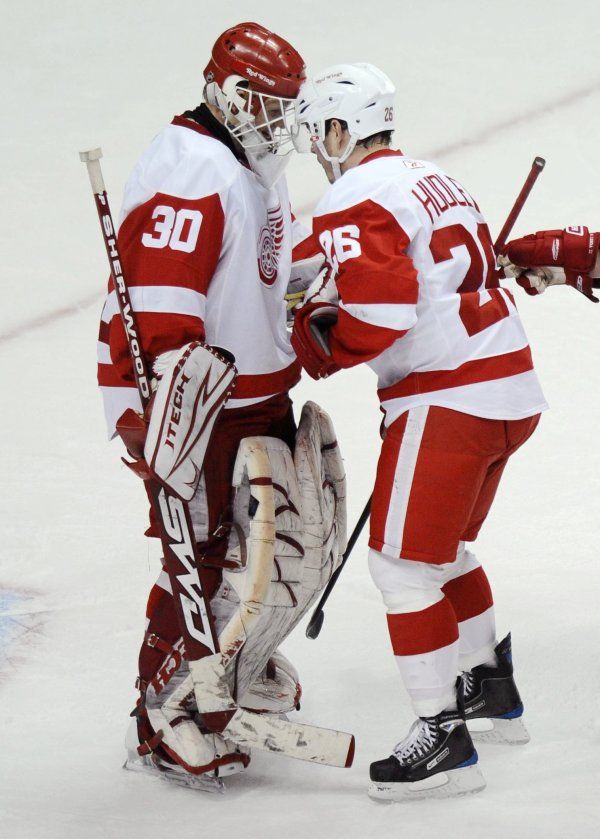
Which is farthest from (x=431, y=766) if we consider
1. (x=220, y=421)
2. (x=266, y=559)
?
(x=220, y=421)

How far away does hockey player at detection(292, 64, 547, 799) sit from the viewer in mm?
2031

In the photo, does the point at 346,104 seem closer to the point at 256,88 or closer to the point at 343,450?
the point at 256,88

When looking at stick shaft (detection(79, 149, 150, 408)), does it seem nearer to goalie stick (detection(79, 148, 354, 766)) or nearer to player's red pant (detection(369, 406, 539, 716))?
goalie stick (detection(79, 148, 354, 766))

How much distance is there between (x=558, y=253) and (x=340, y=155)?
486 millimetres

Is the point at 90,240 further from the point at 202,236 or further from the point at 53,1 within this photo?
the point at 202,236

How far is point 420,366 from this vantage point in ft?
6.90

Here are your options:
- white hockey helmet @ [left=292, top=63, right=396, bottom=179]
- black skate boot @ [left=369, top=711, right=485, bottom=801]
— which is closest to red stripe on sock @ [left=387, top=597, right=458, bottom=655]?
black skate boot @ [left=369, top=711, right=485, bottom=801]

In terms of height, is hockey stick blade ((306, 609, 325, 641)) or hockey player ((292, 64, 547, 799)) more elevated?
hockey player ((292, 64, 547, 799))

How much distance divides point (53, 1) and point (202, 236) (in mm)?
4282

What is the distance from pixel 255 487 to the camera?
217 centimetres

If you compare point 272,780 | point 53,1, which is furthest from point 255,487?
point 53,1

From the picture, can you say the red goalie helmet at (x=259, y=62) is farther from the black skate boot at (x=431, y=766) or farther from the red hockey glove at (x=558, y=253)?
the black skate boot at (x=431, y=766)

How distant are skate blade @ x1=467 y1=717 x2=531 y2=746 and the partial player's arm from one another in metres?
0.83

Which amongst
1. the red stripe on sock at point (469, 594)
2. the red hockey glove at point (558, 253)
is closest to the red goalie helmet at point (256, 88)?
the red hockey glove at point (558, 253)
